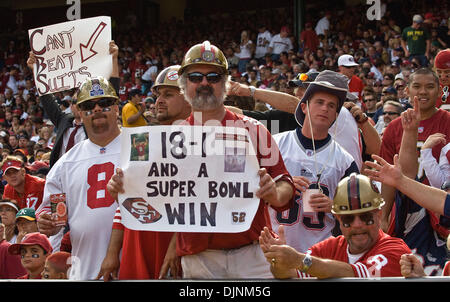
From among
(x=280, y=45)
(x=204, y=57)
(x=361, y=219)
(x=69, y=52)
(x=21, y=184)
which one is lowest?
(x=21, y=184)

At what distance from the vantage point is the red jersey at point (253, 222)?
333 centimetres

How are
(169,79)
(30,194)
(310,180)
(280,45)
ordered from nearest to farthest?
(310,180)
(169,79)
(30,194)
(280,45)

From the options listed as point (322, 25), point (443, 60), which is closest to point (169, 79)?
point (443, 60)

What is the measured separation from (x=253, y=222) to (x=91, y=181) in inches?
45.6

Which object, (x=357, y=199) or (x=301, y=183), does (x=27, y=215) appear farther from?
(x=357, y=199)

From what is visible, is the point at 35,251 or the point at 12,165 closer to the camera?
the point at 35,251

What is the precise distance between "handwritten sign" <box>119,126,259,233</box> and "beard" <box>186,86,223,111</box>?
0.18 meters

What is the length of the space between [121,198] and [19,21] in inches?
930

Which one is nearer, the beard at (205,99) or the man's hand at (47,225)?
the beard at (205,99)

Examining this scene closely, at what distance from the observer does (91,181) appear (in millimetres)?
4031

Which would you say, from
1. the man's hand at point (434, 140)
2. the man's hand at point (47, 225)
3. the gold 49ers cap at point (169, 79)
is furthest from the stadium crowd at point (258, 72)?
the man's hand at point (47, 225)

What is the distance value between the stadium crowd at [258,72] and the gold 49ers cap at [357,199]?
0.81m

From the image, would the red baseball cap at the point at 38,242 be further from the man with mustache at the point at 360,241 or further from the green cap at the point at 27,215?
the man with mustache at the point at 360,241
